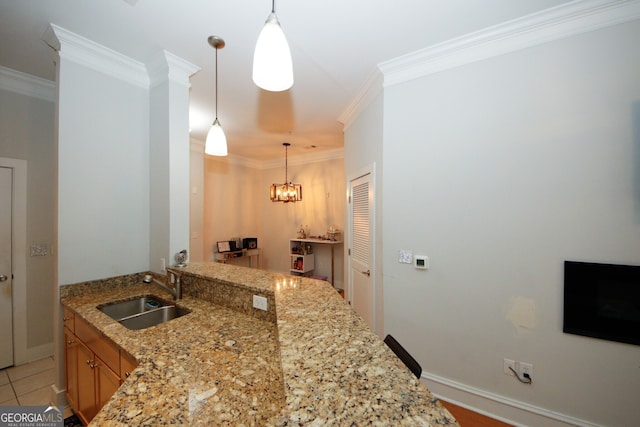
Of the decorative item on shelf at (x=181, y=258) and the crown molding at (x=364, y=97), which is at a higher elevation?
the crown molding at (x=364, y=97)

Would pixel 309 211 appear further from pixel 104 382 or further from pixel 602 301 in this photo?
pixel 602 301

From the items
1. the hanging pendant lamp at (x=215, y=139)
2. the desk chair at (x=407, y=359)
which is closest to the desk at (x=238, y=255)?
the hanging pendant lamp at (x=215, y=139)

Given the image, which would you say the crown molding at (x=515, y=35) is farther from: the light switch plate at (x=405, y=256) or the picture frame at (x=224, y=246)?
the picture frame at (x=224, y=246)

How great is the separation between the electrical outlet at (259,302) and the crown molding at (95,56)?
7.28 feet

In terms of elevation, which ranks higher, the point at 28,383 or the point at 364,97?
the point at 364,97

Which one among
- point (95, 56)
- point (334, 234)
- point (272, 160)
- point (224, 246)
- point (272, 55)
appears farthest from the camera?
point (272, 160)

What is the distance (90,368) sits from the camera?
1565 mm

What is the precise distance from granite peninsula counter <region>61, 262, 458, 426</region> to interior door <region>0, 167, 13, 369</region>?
1.42 m

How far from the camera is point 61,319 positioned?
1908 millimetres

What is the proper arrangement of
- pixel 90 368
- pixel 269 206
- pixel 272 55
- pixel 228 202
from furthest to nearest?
pixel 269 206, pixel 228 202, pixel 90 368, pixel 272 55

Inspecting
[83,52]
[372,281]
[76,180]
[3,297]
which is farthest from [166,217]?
[372,281]

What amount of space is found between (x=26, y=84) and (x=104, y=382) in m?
2.86

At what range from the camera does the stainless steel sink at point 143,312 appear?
68.6 inches

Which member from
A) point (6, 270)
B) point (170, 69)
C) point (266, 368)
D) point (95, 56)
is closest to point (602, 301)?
point (266, 368)
